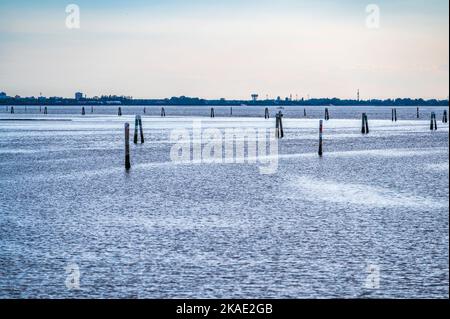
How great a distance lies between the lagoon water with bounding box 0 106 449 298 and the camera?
11281 millimetres

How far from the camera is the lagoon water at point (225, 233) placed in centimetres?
1128

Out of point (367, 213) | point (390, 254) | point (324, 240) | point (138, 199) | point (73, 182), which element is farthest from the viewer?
point (73, 182)

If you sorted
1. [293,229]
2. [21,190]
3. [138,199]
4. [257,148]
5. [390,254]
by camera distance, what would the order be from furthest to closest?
1. [257,148]
2. [21,190]
3. [138,199]
4. [293,229]
5. [390,254]

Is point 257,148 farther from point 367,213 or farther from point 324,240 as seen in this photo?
point 324,240

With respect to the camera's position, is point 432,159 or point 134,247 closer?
point 134,247

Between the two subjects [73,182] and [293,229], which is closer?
[293,229]

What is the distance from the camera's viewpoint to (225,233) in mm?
15961

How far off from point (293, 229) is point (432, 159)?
2476 cm

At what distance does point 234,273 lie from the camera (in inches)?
472

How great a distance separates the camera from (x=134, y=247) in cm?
1426

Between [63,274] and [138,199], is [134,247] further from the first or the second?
[138,199]
